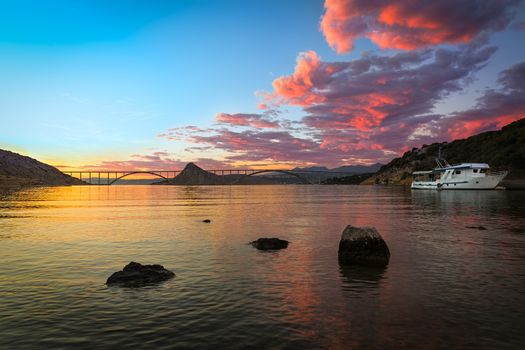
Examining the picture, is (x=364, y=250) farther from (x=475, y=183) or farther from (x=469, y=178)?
(x=475, y=183)

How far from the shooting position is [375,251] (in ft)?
65.2

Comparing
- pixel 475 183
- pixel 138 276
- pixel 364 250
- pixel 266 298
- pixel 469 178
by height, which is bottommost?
pixel 266 298

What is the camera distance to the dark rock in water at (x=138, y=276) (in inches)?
625

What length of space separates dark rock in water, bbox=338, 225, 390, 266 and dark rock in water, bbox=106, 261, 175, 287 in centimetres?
917

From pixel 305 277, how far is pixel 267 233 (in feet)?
53.0

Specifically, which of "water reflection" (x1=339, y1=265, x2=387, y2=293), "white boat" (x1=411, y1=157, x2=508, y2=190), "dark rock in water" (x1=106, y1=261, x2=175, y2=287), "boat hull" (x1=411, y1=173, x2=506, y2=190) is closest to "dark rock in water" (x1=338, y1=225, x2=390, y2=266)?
"water reflection" (x1=339, y1=265, x2=387, y2=293)

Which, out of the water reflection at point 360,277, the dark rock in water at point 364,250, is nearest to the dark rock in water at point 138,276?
the water reflection at point 360,277

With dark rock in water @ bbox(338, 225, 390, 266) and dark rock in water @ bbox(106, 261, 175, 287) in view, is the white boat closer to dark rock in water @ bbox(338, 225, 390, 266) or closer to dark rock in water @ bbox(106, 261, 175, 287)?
dark rock in water @ bbox(338, 225, 390, 266)

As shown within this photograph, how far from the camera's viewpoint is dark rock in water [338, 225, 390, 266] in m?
19.8

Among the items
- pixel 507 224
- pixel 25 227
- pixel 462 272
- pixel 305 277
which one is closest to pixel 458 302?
pixel 462 272

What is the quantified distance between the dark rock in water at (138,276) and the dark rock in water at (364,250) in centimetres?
917

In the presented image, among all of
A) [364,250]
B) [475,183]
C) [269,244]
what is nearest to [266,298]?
[364,250]

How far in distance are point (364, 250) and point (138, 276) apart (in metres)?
11.5

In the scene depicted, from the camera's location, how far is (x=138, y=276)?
1628 centimetres
